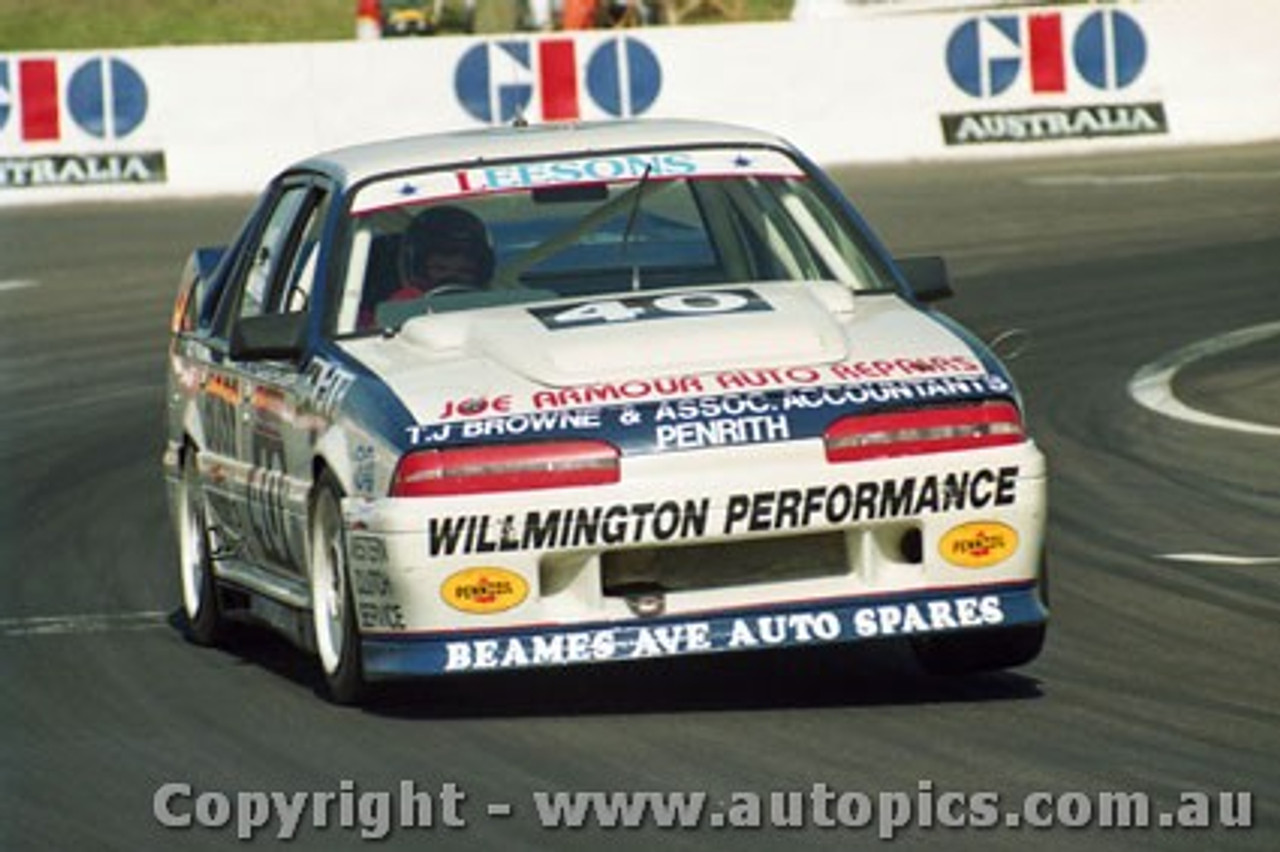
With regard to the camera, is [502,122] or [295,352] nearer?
[295,352]

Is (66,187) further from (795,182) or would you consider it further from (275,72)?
(795,182)

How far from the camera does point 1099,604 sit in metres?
10.5

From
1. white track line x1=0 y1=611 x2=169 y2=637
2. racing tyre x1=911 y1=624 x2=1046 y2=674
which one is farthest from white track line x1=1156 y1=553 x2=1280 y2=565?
white track line x1=0 y1=611 x2=169 y2=637

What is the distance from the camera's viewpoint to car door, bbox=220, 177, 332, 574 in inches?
382

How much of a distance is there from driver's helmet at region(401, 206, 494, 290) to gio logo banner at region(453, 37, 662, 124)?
61.9 ft

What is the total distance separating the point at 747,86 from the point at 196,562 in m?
18.4

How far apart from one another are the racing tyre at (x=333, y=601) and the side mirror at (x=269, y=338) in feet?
1.53

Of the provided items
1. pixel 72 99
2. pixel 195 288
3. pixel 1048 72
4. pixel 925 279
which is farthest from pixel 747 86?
pixel 925 279

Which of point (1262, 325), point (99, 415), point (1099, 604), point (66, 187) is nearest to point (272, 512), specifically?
point (1099, 604)

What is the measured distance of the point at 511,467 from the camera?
28.2ft

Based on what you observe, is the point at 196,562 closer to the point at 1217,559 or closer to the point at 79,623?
the point at 79,623

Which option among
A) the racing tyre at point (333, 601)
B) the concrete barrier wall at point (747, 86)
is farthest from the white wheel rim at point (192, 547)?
the concrete barrier wall at point (747, 86)

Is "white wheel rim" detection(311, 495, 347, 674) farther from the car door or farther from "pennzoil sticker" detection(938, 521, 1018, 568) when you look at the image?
"pennzoil sticker" detection(938, 521, 1018, 568)

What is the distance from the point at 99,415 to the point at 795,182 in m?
7.95
